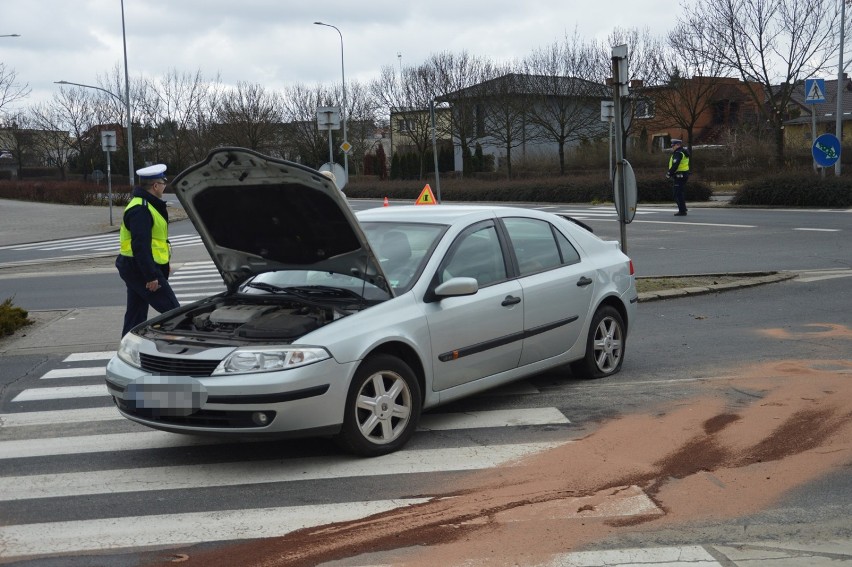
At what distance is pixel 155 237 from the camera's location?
8.87 m

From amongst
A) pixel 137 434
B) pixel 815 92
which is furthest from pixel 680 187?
pixel 137 434

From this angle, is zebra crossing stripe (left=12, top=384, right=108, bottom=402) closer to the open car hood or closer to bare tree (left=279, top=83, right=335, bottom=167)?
the open car hood

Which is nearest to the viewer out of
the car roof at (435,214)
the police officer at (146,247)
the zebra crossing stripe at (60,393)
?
the car roof at (435,214)

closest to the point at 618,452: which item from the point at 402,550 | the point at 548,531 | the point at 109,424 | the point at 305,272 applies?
the point at 548,531

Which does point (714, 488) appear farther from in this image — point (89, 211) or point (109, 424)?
point (89, 211)

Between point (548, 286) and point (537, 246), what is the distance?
38cm

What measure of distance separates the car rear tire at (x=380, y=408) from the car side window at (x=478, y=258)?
2.86 feet

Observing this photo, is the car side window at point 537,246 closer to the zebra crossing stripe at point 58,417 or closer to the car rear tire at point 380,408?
the car rear tire at point 380,408

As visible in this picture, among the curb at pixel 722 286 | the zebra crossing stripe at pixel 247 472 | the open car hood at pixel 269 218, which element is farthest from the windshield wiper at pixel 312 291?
the curb at pixel 722 286

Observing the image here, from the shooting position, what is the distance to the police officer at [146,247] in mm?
8648

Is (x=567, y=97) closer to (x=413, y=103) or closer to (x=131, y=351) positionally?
(x=413, y=103)

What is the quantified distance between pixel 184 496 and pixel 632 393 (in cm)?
371

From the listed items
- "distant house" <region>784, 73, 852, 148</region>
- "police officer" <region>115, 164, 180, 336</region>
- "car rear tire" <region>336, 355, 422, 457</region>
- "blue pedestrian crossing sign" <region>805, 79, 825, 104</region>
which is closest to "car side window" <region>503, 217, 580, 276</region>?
"car rear tire" <region>336, 355, 422, 457</region>

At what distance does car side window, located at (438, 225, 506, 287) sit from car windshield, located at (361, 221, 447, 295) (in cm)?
16
